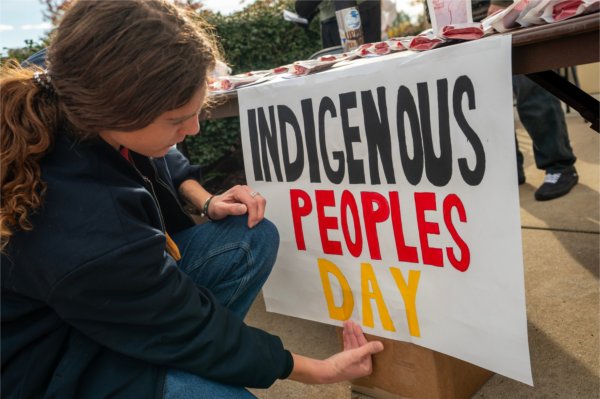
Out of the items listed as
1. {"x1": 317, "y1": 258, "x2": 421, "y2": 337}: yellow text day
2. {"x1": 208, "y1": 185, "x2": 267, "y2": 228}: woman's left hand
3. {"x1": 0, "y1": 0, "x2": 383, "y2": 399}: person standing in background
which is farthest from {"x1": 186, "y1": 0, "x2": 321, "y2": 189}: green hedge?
{"x1": 0, "y1": 0, "x2": 383, "y2": 399}: person standing in background

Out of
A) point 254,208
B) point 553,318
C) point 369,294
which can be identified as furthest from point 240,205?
point 553,318

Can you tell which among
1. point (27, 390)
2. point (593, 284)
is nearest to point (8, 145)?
point (27, 390)

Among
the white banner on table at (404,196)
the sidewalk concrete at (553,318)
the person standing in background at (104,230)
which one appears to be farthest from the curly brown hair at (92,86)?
the sidewalk concrete at (553,318)

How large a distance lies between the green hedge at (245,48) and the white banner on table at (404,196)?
2.76 meters

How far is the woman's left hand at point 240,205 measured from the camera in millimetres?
1456

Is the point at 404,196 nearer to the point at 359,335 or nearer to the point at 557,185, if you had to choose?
the point at 359,335

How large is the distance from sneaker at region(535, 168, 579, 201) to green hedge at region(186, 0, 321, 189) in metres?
2.36

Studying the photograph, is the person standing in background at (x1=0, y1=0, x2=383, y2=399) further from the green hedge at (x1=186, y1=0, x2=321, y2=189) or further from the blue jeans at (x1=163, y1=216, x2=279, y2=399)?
the green hedge at (x1=186, y1=0, x2=321, y2=189)

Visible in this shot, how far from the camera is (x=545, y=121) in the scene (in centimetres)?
269

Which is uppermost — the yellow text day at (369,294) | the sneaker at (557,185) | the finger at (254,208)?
the finger at (254,208)

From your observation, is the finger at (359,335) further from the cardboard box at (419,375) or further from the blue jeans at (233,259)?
the blue jeans at (233,259)

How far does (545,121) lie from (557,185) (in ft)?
1.02

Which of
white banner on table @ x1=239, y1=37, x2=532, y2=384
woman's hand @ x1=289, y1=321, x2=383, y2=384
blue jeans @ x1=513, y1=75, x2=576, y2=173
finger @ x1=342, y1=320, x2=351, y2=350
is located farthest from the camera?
blue jeans @ x1=513, y1=75, x2=576, y2=173

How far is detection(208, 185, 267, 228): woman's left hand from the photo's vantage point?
1456mm
